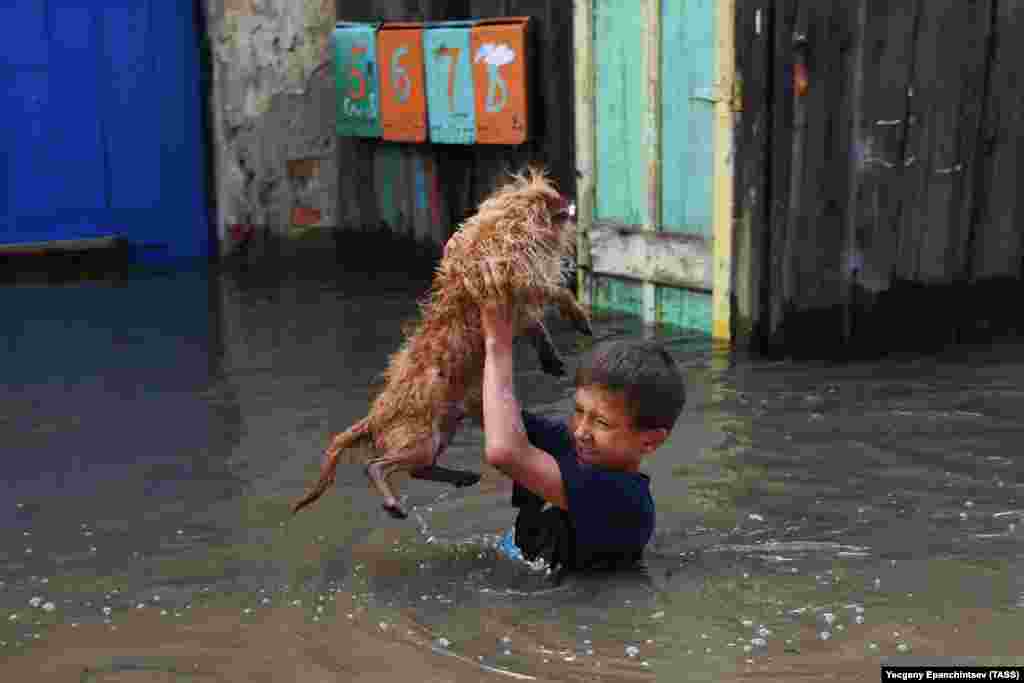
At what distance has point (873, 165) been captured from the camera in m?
6.79

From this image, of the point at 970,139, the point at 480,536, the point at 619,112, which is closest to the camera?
the point at 480,536

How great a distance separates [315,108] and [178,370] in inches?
148

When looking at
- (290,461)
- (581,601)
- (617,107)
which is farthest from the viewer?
(617,107)

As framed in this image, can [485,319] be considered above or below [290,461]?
above

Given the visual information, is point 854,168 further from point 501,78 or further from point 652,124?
point 501,78

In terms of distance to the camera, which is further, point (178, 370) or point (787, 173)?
point (178, 370)

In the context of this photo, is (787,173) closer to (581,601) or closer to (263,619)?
(581,601)

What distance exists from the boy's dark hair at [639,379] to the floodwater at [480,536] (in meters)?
0.57

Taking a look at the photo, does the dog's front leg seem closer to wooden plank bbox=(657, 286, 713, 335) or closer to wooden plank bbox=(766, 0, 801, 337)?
wooden plank bbox=(766, 0, 801, 337)

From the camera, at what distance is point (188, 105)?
10.6 meters

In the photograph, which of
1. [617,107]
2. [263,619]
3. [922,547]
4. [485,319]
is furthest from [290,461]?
[617,107]

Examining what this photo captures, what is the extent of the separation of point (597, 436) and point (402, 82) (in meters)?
6.15

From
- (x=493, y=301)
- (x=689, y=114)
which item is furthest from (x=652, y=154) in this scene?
(x=493, y=301)

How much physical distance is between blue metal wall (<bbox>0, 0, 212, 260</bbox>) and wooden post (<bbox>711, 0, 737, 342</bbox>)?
15.9 ft
